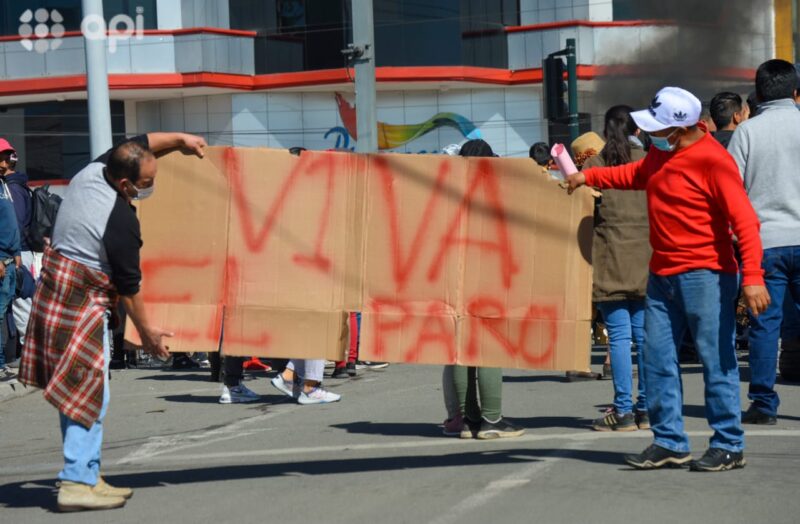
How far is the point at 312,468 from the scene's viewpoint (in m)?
7.14

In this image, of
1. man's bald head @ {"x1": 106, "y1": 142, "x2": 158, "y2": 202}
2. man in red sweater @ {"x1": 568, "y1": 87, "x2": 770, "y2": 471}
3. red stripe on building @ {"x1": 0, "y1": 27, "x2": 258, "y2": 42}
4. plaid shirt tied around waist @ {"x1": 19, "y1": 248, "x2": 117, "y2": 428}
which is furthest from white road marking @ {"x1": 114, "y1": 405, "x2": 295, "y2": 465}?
red stripe on building @ {"x1": 0, "y1": 27, "x2": 258, "y2": 42}

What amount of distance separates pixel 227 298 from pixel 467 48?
864 inches

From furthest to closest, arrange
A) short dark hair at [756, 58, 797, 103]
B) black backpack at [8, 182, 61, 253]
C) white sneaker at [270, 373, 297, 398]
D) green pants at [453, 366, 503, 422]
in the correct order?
black backpack at [8, 182, 61, 253] → white sneaker at [270, 373, 297, 398] → short dark hair at [756, 58, 797, 103] → green pants at [453, 366, 503, 422]

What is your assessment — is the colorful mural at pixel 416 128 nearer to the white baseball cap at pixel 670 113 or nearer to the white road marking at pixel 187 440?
the white road marking at pixel 187 440

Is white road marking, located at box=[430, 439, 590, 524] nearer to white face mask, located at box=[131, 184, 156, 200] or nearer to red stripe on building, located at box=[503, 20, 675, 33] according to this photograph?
white face mask, located at box=[131, 184, 156, 200]

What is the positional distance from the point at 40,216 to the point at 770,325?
26.2 ft

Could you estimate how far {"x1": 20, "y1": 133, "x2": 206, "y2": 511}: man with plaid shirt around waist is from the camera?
6.18 meters

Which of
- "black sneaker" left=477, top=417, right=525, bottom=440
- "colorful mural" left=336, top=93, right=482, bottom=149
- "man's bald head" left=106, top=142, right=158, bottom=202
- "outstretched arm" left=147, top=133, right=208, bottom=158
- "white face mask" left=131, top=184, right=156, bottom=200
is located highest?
"colorful mural" left=336, top=93, right=482, bottom=149

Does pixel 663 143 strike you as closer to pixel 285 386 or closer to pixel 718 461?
pixel 718 461

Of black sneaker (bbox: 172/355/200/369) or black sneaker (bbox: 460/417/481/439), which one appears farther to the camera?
black sneaker (bbox: 172/355/200/369)

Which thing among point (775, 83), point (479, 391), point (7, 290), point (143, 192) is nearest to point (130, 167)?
point (143, 192)

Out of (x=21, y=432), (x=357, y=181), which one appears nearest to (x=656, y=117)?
(x=357, y=181)

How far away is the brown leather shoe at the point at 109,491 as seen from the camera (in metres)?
6.34

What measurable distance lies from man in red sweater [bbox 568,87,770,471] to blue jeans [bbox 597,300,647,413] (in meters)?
1.31
